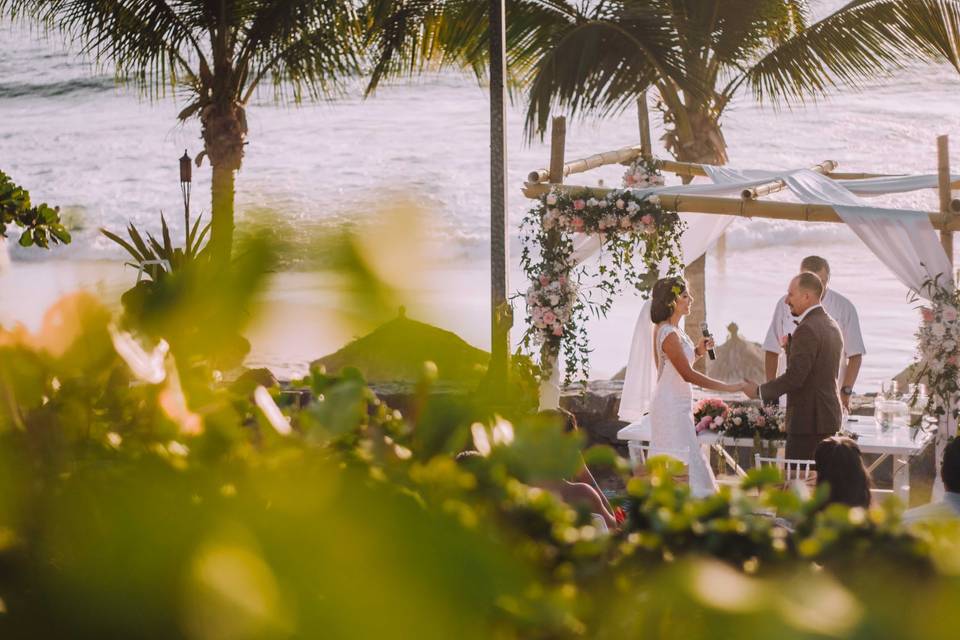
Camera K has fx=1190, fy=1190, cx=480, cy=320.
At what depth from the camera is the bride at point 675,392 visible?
22.3 feet

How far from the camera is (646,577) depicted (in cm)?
71

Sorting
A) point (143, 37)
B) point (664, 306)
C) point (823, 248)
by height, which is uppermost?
point (143, 37)

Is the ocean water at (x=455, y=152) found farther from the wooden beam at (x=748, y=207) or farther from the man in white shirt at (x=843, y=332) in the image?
the wooden beam at (x=748, y=207)

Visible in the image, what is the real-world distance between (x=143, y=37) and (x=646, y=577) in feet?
38.4

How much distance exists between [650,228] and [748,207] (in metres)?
0.62

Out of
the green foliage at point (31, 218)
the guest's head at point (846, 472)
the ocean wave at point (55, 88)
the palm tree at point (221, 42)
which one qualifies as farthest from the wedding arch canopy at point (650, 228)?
the ocean wave at point (55, 88)

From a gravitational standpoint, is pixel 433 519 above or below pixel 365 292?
below

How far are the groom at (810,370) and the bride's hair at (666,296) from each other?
72 centimetres

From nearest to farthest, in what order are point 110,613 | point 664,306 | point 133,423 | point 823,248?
point 110,613, point 133,423, point 664,306, point 823,248

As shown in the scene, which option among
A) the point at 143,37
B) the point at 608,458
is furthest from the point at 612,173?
the point at 608,458

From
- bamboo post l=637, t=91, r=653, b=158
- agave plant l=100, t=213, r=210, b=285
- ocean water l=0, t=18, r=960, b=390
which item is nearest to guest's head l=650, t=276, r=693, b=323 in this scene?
bamboo post l=637, t=91, r=653, b=158

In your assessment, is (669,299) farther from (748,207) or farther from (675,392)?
(748,207)

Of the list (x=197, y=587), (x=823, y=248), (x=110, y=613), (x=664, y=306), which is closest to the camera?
(x=197, y=587)

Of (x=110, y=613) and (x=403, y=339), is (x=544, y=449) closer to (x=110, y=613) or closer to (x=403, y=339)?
(x=403, y=339)
